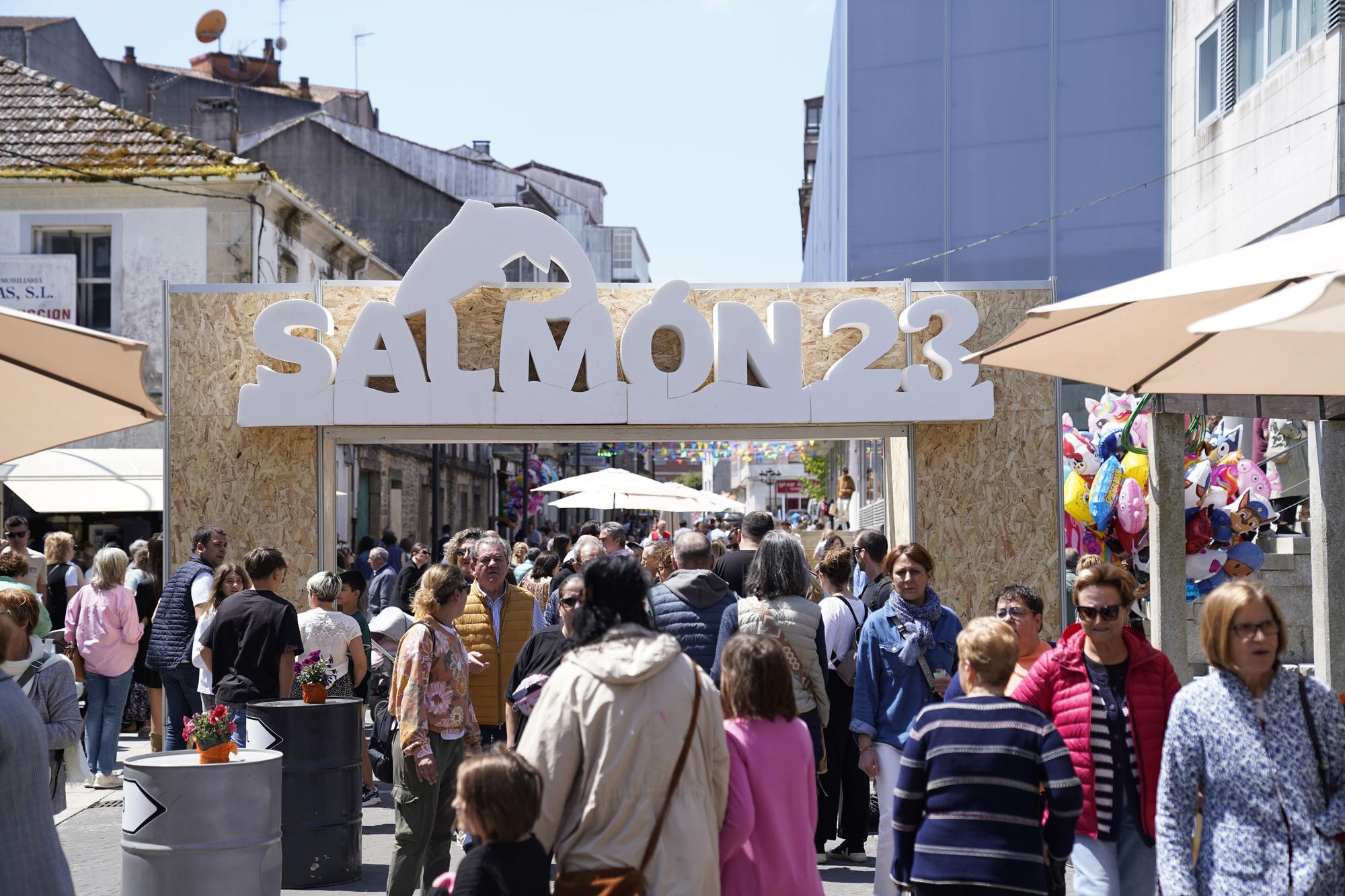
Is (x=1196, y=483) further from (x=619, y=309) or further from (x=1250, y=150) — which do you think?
(x=1250, y=150)

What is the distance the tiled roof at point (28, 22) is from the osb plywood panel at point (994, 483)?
28177 mm

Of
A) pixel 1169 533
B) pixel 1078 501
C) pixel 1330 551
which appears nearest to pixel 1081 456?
pixel 1078 501

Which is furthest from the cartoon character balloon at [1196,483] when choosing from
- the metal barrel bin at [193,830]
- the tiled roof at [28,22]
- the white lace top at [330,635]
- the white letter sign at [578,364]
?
the tiled roof at [28,22]

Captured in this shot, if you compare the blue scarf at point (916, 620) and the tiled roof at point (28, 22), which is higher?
the tiled roof at point (28, 22)

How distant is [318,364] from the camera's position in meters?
12.0

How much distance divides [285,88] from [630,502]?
30.7 m

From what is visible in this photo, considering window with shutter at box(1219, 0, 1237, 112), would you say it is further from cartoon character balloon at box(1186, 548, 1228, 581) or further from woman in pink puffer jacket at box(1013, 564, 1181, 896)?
woman in pink puffer jacket at box(1013, 564, 1181, 896)

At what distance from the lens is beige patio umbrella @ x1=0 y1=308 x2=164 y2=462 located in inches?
235

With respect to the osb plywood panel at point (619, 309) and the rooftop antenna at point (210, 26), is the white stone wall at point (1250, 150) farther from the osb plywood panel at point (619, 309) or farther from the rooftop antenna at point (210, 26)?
the rooftop antenna at point (210, 26)

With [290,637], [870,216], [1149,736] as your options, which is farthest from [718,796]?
[870,216]

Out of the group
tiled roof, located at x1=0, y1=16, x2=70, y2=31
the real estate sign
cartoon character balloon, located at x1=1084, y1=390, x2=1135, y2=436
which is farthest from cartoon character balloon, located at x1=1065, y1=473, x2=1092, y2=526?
tiled roof, located at x1=0, y1=16, x2=70, y2=31

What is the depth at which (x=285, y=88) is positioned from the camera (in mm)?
45500

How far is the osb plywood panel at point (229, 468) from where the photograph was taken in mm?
12430

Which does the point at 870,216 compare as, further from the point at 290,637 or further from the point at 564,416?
the point at 290,637
